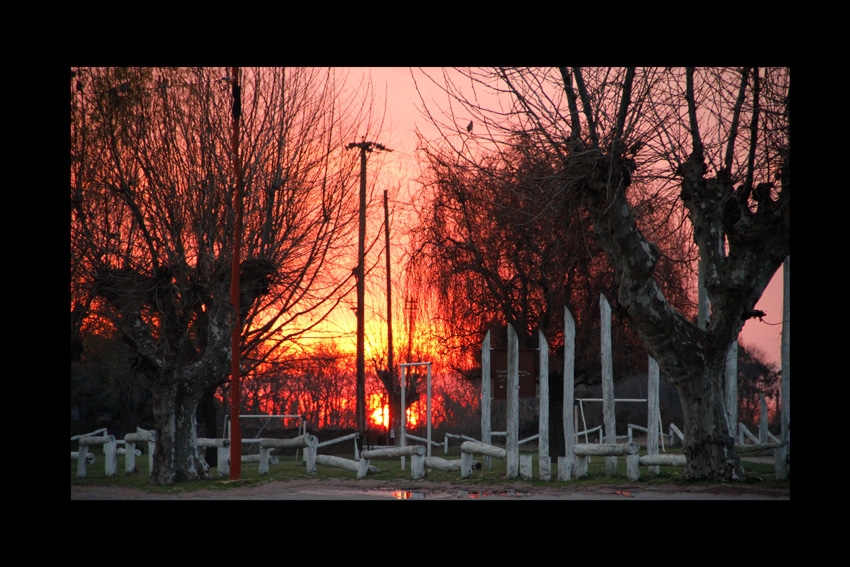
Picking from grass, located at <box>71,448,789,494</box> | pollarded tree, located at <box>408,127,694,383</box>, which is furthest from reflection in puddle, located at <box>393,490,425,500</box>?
pollarded tree, located at <box>408,127,694,383</box>

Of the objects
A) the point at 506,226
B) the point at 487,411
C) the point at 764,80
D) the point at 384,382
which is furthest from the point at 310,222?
the point at 384,382

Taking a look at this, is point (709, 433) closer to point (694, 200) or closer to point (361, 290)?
point (694, 200)

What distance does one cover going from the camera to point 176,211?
19562 mm

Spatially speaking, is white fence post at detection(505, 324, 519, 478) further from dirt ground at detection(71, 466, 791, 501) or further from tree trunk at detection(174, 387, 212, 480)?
tree trunk at detection(174, 387, 212, 480)

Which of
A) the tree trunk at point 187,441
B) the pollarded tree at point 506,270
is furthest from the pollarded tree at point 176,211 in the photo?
the pollarded tree at point 506,270

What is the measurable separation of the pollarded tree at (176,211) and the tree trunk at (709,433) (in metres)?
9.73

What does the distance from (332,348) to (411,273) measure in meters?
11.3

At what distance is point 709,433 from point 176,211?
11.8m

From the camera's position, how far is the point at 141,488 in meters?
18.1

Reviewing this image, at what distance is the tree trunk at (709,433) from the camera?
14491 millimetres

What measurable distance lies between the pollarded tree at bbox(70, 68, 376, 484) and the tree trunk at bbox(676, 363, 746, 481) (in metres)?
9.73

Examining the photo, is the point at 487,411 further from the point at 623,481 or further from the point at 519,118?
the point at 519,118

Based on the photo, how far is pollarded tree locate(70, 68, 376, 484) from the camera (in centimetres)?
1902

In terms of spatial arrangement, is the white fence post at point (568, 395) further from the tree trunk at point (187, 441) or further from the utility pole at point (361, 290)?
the utility pole at point (361, 290)
